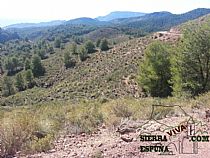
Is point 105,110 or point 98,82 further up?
point 105,110

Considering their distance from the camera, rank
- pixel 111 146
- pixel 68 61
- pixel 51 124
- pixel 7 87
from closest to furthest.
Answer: pixel 111 146
pixel 51 124
pixel 7 87
pixel 68 61

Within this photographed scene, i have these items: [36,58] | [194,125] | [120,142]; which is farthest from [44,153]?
[36,58]

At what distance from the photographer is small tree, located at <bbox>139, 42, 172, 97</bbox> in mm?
26984

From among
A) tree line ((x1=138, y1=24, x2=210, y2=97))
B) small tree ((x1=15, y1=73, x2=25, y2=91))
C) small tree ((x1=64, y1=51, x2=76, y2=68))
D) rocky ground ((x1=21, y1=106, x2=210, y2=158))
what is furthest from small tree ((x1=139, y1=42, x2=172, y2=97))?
small tree ((x1=15, y1=73, x2=25, y2=91))

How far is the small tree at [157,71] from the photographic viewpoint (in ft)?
88.5

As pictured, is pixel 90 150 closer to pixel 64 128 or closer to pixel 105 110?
pixel 64 128

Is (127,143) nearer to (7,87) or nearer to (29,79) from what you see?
(7,87)

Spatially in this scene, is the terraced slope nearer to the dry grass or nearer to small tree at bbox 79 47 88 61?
small tree at bbox 79 47 88 61

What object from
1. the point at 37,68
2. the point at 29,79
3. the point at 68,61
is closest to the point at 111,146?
the point at 29,79

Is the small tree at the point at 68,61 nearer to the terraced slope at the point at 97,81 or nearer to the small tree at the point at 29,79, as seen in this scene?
the terraced slope at the point at 97,81

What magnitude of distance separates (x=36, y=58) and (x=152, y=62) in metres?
71.8

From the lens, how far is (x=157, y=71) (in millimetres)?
27312

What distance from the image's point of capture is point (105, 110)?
29.6 ft

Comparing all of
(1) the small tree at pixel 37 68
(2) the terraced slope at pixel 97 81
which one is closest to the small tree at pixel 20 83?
(2) the terraced slope at pixel 97 81
